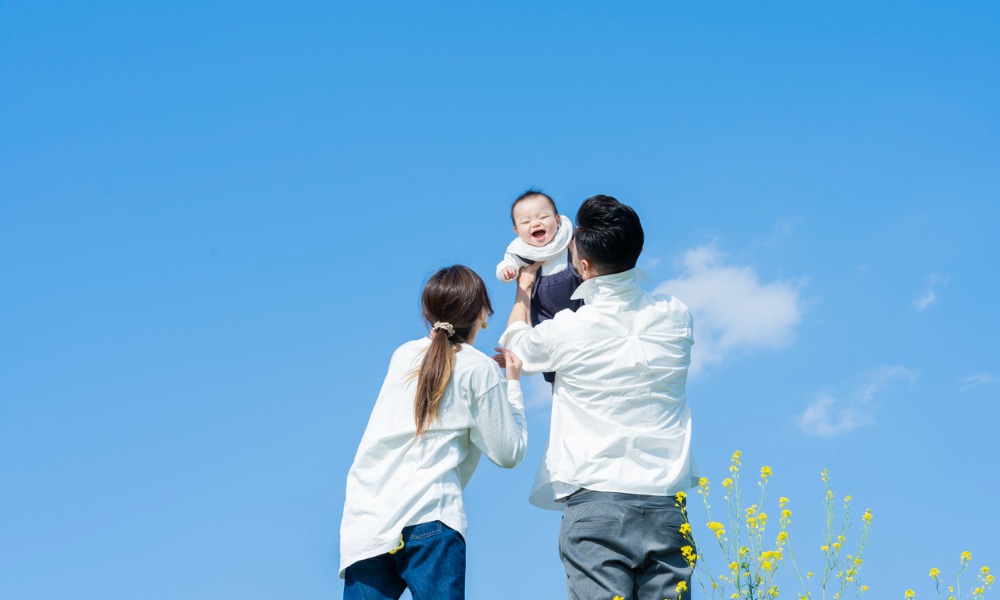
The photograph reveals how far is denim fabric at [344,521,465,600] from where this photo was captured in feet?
13.2

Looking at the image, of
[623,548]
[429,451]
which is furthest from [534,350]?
[623,548]

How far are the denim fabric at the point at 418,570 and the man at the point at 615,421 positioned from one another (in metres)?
0.50

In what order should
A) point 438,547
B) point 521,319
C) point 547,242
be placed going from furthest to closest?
point 547,242, point 521,319, point 438,547

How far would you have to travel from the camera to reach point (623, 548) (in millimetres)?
4129

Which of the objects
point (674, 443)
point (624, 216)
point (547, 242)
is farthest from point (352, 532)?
point (547, 242)

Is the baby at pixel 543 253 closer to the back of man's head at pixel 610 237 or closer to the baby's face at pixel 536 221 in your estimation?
the baby's face at pixel 536 221

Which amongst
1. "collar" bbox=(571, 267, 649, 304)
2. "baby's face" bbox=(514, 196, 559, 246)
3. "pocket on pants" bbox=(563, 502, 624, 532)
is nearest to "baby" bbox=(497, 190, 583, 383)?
"baby's face" bbox=(514, 196, 559, 246)

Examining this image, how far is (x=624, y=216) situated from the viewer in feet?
14.8

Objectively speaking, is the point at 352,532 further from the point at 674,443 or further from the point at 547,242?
the point at 547,242

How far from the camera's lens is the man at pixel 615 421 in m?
4.16

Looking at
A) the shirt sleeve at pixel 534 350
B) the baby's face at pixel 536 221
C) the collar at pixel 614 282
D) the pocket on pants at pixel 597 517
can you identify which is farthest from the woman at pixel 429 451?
the baby's face at pixel 536 221

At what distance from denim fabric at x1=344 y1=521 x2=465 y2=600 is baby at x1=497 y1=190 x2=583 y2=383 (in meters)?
1.79

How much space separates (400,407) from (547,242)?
1867mm

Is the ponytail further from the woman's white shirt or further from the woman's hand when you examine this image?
the woman's hand
